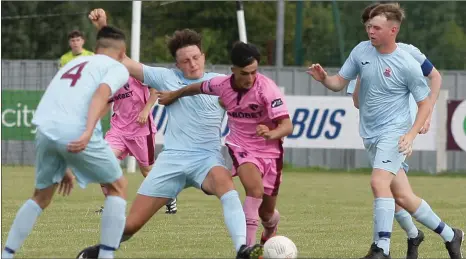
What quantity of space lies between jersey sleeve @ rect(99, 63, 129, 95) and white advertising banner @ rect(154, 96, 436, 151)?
15.4 meters

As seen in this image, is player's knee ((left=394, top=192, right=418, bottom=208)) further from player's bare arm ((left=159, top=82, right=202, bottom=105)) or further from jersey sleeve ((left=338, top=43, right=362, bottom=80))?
player's bare arm ((left=159, top=82, right=202, bottom=105))

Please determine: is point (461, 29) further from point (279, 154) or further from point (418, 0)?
point (279, 154)

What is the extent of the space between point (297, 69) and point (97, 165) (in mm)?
A: 16936

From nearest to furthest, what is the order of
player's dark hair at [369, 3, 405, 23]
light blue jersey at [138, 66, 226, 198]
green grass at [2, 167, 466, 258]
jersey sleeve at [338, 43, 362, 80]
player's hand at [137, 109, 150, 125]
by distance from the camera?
light blue jersey at [138, 66, 226, 198] < player's dark hair at [369, 3, 405, 23] < jersey sleeve at [338, 43, 362, 80] < green grass at [2, 167, 466, 258] < player's hand at [137, 109, 150, 125]

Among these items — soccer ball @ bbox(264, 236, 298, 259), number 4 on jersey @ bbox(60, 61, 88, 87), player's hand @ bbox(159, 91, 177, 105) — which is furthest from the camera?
player's hand @ bbox(159, 91, 177, 105)

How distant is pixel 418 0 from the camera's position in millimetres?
26203

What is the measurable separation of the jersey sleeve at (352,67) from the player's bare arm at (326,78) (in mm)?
49

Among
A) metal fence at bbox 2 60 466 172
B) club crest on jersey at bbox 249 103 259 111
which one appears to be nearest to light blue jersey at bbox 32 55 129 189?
club crest on jersey at bbox 249 103 259 111

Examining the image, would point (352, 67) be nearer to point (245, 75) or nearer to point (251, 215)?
point (245, 75)

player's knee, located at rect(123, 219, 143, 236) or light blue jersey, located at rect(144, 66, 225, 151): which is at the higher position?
light blue jersey, located at rect(144, 66, 225, 151)

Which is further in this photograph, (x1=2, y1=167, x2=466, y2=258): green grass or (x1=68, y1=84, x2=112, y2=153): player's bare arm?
(x1=2, y1=167, x2=466, y2=258): green grass

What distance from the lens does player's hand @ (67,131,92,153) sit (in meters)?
8.12

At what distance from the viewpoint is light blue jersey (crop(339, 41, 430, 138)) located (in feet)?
32.9

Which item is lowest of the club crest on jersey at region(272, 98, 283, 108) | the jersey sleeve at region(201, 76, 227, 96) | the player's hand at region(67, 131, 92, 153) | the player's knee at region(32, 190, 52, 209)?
the player's knee at region(32, 190, 52, 209)
